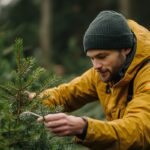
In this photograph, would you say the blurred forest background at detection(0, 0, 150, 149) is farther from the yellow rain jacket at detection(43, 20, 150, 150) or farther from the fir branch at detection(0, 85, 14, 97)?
the fir branch at detection(0, 85, 14, 97)

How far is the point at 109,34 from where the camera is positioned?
252 inches

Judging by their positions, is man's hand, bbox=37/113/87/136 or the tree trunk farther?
the tree trunk

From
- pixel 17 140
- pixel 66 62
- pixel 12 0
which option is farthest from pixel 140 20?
pixel 17 140

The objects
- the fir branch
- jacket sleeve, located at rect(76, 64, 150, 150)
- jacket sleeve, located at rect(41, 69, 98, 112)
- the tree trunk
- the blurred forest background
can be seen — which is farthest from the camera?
the blurred forest background

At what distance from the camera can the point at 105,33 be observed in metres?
6.41

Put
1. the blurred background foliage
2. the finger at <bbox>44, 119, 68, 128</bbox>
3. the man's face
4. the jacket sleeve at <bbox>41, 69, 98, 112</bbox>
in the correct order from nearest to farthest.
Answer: the finger at <bbox>44, 119, 68, 128</bbox>
the man's face
the jacket sleeve at <bbox>41, 69, 98, 112</bbox>
the blurred background foliage

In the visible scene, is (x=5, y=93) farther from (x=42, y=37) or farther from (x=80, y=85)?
(x=42, y=37)

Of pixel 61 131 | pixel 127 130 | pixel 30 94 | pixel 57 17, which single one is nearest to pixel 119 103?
pixel 127 130

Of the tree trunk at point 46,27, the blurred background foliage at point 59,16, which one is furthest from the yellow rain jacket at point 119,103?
the blurred background foliage at point 59,16

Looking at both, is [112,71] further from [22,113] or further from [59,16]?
[59,16]

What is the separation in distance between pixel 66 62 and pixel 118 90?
12.5 m

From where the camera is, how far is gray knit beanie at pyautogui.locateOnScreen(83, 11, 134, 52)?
6.27 metres

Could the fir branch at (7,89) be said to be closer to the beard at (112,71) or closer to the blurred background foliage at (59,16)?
the beard at (112,71)

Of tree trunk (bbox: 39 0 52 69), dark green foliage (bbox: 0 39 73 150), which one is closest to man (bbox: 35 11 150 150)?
dark green foliage (bbox: 0 39 73 150)
